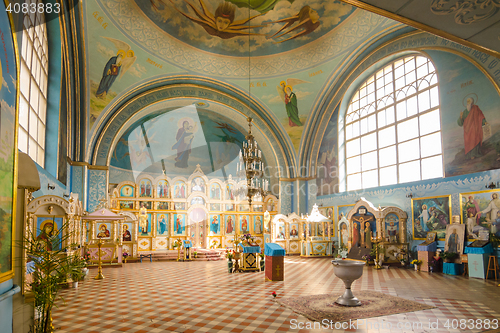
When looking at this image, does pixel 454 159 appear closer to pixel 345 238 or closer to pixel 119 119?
pixel 345 238

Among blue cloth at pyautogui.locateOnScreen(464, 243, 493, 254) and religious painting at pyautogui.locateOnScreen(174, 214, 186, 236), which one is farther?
religious painting at pyautogui.locateOnScreen(174, 214, 186, 236)

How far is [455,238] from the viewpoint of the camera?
11438mm

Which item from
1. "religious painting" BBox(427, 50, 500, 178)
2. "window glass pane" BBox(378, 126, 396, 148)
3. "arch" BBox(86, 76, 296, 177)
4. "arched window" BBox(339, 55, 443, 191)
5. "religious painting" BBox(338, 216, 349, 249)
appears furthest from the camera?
"religious painting" BBox(338, 216, 349, 249)

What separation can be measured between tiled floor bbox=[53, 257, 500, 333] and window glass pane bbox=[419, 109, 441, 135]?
5.56m

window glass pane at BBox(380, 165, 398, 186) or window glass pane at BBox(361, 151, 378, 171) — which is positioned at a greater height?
window glass pane at BBox(361, 151, 378, 171)

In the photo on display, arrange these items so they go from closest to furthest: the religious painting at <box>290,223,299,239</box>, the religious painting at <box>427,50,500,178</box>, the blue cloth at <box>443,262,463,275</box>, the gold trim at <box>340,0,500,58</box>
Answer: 1. the gold trim at <box>340,0,500,58</box>
2. the religious painting at <box>427,50,500,178</box>
3. the blue cloth at <box>443,262,463,275</box>
4. the religious painting at <box>290,223,299,239</box>

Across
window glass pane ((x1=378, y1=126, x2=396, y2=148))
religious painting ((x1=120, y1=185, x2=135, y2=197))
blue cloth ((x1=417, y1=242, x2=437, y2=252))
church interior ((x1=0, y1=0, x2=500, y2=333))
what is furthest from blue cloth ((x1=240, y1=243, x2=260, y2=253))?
religious painting ((x1=120, y1=185, x2=135, y2=197))

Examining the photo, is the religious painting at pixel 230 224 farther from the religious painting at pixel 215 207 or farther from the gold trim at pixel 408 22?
the gold trim at pixel 408 22

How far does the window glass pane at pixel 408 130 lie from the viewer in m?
14.1

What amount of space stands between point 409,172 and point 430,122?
2214 mm

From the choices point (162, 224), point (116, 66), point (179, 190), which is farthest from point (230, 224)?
point (116, 66)

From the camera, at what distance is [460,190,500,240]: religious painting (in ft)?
34.2

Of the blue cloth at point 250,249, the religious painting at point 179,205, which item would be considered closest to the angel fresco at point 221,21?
the blue cloth at point 250,249

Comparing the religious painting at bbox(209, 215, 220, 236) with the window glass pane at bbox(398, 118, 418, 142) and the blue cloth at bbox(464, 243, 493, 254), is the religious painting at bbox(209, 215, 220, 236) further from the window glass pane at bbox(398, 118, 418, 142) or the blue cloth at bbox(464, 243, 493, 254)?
the blue cloth at bbox(464, 243, 493, 254)
